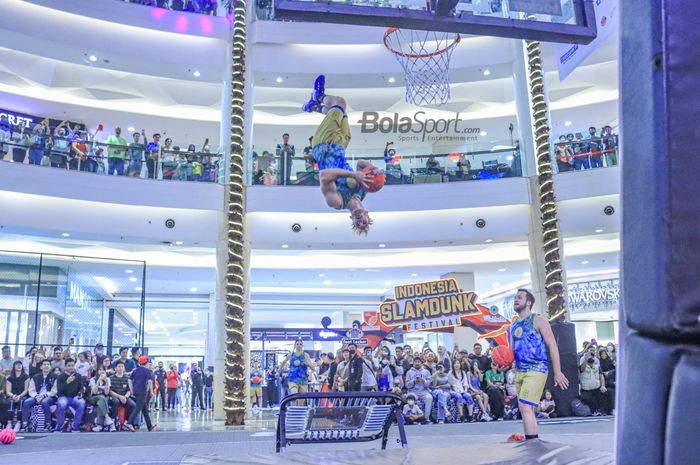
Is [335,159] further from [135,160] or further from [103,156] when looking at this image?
[103,156]

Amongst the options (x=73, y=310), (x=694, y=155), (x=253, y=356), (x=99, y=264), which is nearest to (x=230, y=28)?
(x=99, y=264)

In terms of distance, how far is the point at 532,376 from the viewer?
520cm

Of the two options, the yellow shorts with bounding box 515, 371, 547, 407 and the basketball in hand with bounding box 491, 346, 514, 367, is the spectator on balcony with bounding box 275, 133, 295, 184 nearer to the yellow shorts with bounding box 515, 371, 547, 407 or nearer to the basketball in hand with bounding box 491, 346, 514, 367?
the basketball in hand with bounding box 491, 346, 514, 367

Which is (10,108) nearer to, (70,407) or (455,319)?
(70,407)

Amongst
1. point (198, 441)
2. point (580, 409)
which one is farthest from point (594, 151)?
point (198, 441)

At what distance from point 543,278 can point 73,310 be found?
10.0 metres

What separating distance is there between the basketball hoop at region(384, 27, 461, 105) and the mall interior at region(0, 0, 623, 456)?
8.15 feet

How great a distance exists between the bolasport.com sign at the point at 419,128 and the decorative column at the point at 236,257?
20.1 feet

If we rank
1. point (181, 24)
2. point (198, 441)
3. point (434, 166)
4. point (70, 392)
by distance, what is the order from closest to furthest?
point (198, 441), point (70, 392), point (434, 166), point (181, 24)

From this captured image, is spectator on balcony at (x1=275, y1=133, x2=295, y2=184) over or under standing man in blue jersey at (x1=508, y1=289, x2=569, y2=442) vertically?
over

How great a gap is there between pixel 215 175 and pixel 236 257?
6.64 ft

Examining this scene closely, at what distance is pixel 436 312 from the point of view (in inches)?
602

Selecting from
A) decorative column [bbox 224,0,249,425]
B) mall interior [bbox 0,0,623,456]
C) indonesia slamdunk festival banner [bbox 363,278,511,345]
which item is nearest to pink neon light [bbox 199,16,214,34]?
mall interior [bbox 0,0,623,456]

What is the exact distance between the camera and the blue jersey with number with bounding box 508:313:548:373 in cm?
521
